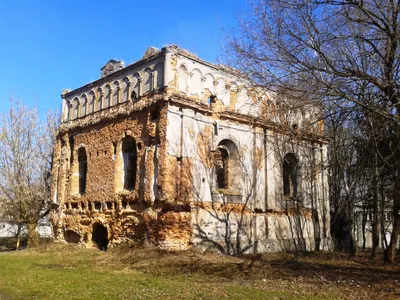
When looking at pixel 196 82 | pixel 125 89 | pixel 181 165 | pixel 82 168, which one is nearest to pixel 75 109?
pixel 82 168

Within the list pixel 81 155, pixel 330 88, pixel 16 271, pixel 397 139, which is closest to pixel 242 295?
pixel 330 88

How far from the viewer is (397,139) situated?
10.6 metres

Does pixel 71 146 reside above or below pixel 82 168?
above

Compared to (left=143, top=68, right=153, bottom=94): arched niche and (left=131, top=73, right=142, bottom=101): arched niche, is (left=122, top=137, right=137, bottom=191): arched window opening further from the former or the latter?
(left=143, top=68, right=153, bottom=94): arched niche

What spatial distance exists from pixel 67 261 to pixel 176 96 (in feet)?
21.9

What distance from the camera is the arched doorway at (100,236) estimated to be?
55.2 feet

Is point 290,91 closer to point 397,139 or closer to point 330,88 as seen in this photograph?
point 330,88

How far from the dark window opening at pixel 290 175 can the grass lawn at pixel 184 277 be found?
3.78m

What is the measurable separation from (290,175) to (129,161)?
7482 millimetres

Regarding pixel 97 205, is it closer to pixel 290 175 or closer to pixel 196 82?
pixel 196 82

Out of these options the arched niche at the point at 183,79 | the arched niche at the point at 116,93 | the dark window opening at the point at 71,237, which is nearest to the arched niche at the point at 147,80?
the arched niche at the point at 183,79

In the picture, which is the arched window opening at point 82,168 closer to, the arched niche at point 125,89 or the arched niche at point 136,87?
the arched niche at point 125,89

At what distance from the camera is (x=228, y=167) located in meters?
16.2

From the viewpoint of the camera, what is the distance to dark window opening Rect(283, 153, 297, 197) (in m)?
18.6
